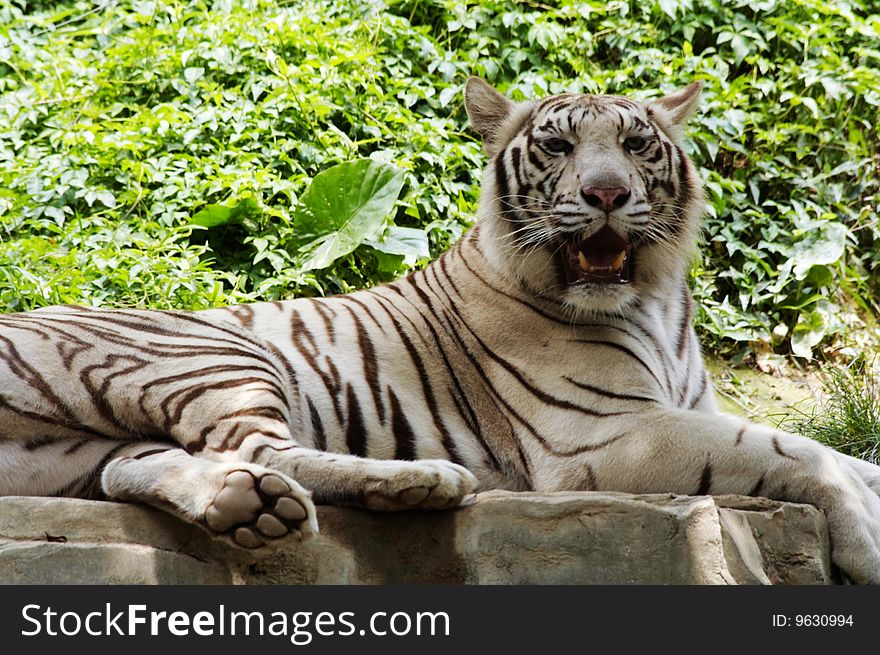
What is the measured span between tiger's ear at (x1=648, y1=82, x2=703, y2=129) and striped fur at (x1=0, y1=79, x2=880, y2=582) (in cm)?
1

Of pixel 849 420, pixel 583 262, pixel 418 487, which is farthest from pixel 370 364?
pixel 849 420

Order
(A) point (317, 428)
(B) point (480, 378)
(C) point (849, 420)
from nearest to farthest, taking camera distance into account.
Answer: (A) point (317, 428), (B) point (480, 378), (C) point (849, 420)

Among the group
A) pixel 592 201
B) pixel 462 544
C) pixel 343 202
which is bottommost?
pixel 343 202

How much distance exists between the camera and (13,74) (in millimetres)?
7418

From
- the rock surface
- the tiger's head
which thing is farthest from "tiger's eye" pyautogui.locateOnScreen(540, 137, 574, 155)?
the rock surface

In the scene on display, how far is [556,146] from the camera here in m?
3.76

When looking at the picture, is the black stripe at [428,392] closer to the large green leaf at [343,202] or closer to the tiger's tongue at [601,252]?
the tiger's tongue at [601,252]

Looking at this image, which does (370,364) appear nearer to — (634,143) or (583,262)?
(583,262)

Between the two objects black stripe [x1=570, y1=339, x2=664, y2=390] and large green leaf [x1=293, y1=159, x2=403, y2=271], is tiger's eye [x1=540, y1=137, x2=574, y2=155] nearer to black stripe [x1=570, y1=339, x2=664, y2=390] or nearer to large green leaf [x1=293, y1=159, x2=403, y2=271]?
black stripe [x1=570, y1=339, x2=664, y2=390]

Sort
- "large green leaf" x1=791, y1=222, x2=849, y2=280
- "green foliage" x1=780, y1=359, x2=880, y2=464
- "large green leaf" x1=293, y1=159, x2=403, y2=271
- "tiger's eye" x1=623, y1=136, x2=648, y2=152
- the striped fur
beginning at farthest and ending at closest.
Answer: "large green leaf" x1=791, y1=222, x2=849, y2=280, "large green leaf" x1=293, y1=159, x2=403, y2=271, "green foliage" x1=780, y1=359, x2=880, y2=464, "tiger's eye" x1=623, y1=136, x2=648, y2=152, the striped fur

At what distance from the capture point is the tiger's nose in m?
3.47

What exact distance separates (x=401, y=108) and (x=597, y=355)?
3.75 m

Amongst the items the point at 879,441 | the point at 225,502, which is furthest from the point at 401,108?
the point at 225,502

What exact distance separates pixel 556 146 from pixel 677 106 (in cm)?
59
